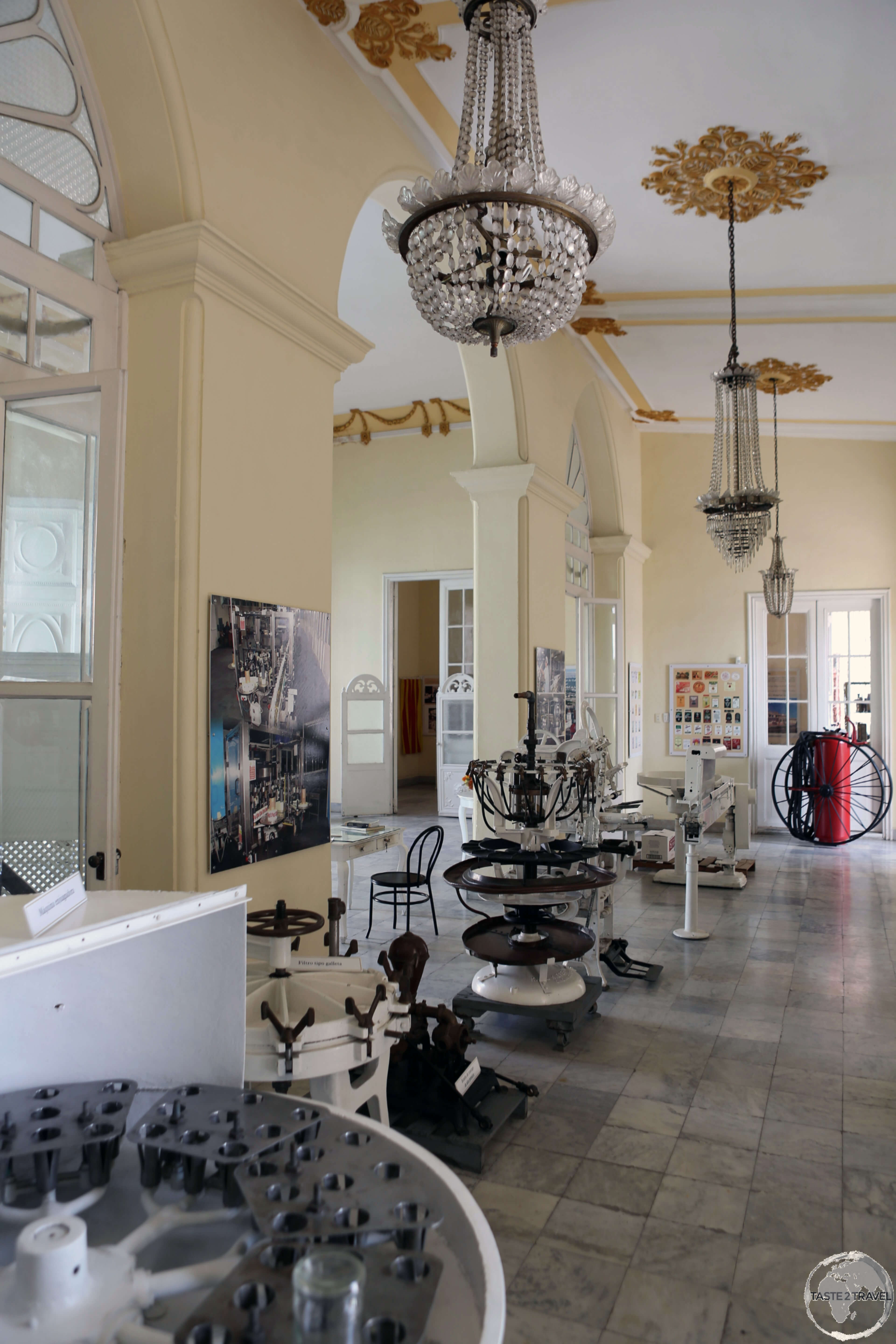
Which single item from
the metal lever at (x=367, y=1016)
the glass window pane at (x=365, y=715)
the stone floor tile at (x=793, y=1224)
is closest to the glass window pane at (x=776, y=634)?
the glass window pane at (x=365, y=715)

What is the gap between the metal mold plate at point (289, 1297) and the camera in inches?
35.6

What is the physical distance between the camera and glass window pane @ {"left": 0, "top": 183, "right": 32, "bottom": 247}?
284 centimetres

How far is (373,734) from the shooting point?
11523 millimetres

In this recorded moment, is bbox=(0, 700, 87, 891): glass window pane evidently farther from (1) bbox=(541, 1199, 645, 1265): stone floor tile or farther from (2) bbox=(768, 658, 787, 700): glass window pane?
(2) bbox=(768, 658, 787, 700): glass window pane

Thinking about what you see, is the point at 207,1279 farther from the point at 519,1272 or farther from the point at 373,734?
the point at 373,734

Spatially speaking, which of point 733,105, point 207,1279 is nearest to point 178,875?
point 207,1279

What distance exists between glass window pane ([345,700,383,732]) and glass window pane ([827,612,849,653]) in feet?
18.2

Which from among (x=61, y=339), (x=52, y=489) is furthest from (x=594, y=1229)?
(x=61, y=339)

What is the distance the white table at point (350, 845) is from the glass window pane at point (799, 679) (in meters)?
6.23

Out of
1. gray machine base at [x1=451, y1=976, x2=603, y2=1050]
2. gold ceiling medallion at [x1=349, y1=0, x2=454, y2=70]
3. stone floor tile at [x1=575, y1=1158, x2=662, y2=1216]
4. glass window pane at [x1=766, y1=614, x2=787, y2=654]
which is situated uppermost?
gold ceiling medallion at [x1=349, y1=0, x2=454, y2=70]

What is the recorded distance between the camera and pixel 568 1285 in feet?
8.00

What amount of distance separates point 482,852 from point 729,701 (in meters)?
7.53

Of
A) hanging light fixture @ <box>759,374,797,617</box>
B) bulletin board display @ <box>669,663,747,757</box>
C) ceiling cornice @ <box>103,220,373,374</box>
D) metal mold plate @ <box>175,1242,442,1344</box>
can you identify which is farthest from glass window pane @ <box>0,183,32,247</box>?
bulletin board display @ <box>669,663,747,757</box>

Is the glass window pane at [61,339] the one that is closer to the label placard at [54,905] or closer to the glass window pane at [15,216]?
the glass window pane at [15,216]
